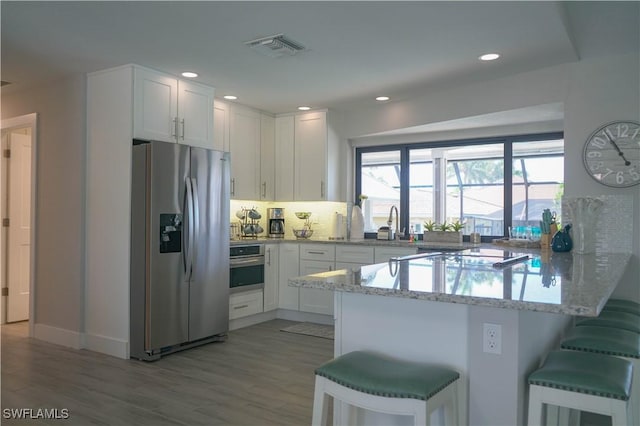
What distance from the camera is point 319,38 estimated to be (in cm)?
339

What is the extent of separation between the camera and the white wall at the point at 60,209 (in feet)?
14.2

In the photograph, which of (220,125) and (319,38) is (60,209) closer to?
(220,125)

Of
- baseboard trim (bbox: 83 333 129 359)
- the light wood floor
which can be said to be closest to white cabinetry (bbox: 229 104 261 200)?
the light wood floor

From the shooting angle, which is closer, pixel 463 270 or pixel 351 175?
pixel 463 270

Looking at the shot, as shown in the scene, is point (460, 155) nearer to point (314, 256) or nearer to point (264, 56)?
point (314, 256)

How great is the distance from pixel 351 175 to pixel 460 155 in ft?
4.41

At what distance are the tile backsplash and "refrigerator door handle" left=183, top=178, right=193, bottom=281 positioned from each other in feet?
5.46

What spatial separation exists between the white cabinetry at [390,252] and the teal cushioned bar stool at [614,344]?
2447 millimetres

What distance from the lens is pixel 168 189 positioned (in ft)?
13.2

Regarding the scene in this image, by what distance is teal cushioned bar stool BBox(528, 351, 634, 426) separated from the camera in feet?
5.16

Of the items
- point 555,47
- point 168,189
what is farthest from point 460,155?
point 168,189

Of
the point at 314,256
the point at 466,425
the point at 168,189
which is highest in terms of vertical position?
the point at 168,189

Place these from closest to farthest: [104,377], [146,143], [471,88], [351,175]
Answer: [104,377] → [146,143] → [471,88] → [351,175]

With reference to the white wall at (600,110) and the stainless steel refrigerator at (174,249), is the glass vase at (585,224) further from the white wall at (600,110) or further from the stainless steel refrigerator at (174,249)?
the stainless steel refrigerator at (174,249)
